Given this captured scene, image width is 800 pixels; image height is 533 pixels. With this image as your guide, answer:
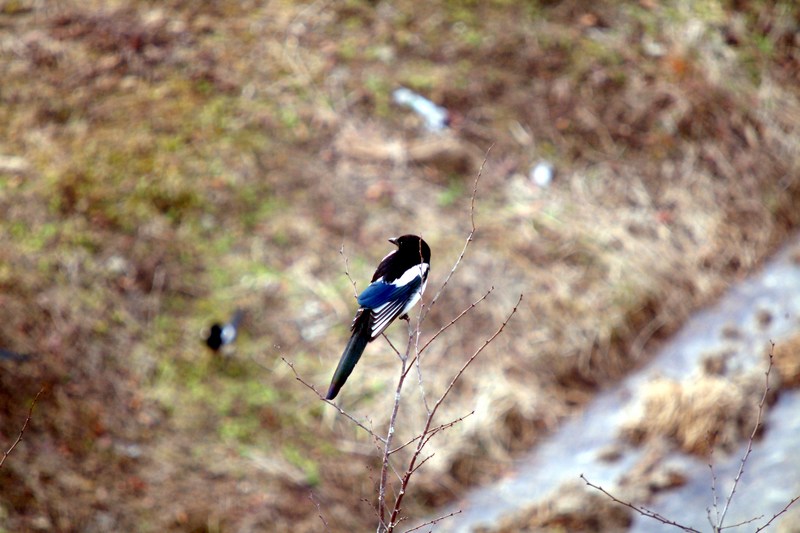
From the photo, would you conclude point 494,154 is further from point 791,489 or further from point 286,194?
point 791,489

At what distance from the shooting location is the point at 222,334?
19.7ft

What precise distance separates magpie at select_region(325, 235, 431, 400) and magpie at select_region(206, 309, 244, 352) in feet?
7.47

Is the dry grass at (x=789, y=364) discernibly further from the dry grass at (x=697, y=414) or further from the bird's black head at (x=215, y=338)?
the bird's black head at (x=215, y=338)

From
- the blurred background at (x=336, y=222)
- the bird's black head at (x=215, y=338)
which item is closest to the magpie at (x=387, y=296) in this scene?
the blurred background at (x=336, y=222)

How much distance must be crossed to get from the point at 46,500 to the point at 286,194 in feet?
8.86

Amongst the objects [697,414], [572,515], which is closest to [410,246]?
[572,515]

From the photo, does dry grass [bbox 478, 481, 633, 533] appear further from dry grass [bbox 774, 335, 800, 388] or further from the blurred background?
dry grass [bbox 774, 335, 800, 388]

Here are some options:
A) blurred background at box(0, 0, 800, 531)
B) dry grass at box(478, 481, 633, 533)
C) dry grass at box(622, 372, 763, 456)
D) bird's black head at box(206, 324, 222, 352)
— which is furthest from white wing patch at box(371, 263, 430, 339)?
dry grass at box(622, 372, 763, 456)

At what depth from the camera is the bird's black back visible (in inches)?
153

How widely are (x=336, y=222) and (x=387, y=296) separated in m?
3.03

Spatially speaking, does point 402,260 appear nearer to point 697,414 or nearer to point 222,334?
point 222,334

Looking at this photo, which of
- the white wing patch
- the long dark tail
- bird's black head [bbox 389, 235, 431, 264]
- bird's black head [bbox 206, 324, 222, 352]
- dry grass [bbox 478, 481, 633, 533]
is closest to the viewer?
the long dark tail

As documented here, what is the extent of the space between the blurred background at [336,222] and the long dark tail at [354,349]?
163cm

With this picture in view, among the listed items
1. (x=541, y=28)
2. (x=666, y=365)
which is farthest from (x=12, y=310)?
(x=541, y=28)
